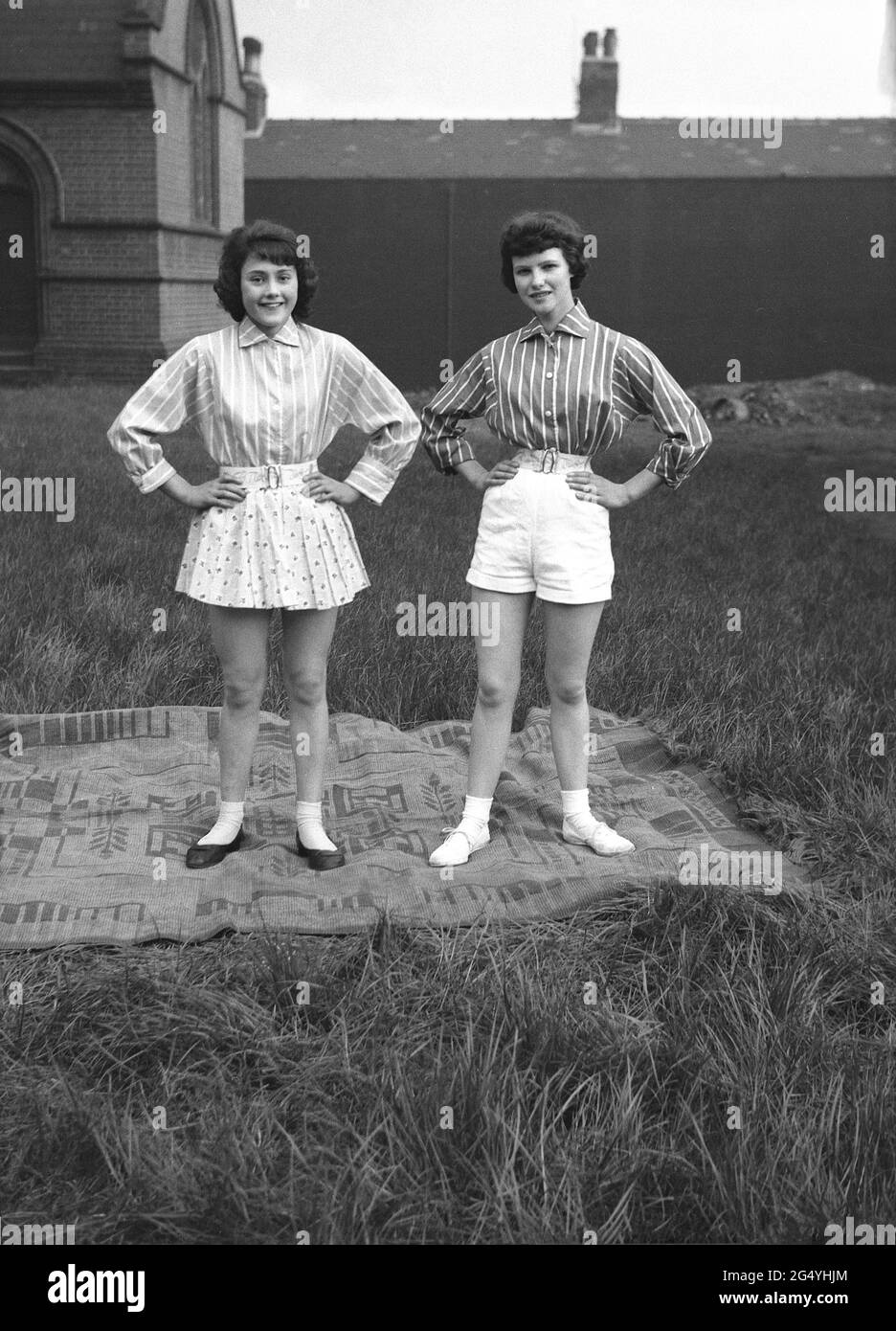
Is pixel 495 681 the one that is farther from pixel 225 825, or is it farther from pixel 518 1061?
pixel 518 1061

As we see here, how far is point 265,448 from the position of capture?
356 centimetres

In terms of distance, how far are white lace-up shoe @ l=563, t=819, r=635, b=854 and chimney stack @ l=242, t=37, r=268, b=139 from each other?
22956mm

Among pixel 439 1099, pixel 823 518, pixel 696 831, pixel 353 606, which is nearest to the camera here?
pixel 439 1099

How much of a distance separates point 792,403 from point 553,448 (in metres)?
14.9

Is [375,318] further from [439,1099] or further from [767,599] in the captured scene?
[439,1099]

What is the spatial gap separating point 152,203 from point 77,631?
12.7 m

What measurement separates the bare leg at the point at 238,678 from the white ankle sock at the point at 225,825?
0.03 m

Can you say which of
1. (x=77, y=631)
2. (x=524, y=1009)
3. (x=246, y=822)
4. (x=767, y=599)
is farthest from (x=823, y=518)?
(x=524, y=1009)

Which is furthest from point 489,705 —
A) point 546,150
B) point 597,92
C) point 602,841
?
point 597,92

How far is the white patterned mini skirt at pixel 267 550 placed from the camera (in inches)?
139

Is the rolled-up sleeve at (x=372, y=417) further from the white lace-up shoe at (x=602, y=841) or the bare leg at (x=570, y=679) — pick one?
the white lace-up shoe at (x=602, y=841)

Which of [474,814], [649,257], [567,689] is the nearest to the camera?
[567,689]

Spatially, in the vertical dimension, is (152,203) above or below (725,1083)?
above

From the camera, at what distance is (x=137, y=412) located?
3.56 metres
